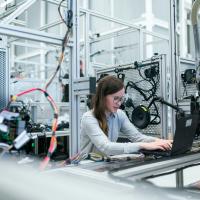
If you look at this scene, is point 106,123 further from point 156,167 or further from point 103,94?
point 156,167

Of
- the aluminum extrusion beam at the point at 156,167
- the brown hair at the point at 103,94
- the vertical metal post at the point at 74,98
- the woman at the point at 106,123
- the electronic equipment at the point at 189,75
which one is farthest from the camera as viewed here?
the electronic equipment at the point at 189,75

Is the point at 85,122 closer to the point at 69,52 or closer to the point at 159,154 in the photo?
the point at 69,52

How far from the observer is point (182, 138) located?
1062 millimetres

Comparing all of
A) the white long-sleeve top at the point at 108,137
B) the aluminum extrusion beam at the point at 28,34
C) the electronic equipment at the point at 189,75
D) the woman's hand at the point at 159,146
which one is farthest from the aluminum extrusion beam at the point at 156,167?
the electronic equipment at the point at 189,75

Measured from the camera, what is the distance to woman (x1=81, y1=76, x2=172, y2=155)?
4.82 feet

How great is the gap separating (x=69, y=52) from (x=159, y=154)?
1.89 ft

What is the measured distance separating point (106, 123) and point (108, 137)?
0.08 metres

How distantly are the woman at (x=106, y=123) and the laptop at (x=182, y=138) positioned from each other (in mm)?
284

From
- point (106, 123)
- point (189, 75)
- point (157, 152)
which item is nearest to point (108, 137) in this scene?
point (106, 123)

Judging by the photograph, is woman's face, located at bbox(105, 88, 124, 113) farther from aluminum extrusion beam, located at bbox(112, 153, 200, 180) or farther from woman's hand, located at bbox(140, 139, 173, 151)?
aluminum extrusion beam, located at bbox(112, 153, 200, 180)

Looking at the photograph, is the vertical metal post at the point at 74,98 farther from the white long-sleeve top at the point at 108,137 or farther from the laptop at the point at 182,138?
the laptop at the point at 182,138

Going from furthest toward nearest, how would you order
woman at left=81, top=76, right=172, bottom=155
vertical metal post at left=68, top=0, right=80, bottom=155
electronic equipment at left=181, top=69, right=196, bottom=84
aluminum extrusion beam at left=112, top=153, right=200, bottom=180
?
1. electronic equipment at left=181, top=69, right=196, bottom=84
2. woman at left=81, top=76, right=172, bottom=155
3. vertical metal post at left=68, top=0, right=80, bottom=155
4. aluminum extrusion beam at left=112, top=153, right=200, bottom=180

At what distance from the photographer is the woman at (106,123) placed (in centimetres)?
147

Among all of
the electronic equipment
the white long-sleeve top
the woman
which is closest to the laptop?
the white long-sleeve top
